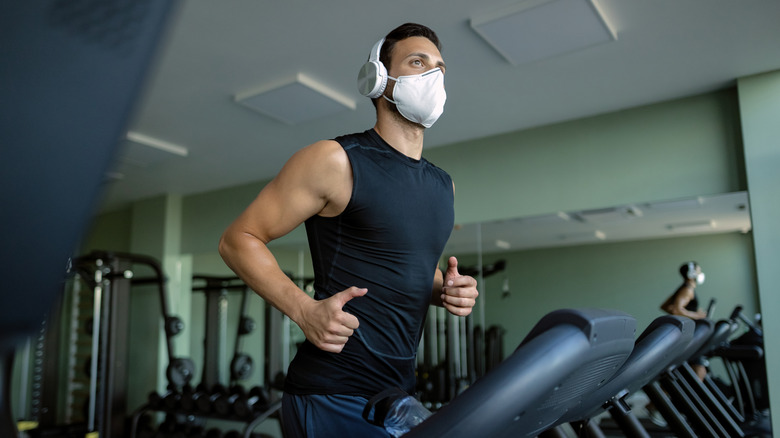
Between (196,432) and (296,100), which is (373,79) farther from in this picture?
(196,432)

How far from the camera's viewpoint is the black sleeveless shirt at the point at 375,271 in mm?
979

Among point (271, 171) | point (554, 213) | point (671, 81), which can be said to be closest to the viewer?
point (671, 81)

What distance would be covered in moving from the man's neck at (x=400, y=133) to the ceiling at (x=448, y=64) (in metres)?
1.20

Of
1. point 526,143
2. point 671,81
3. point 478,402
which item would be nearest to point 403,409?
point 478,402

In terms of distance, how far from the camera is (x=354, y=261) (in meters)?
1.02

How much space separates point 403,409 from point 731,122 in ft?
11.9

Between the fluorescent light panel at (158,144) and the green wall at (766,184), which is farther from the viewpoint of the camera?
the fluorescent light panel at (158,144)

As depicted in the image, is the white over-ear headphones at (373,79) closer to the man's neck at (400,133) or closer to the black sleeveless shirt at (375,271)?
the man's neck at (400,133)

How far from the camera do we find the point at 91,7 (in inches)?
6.6

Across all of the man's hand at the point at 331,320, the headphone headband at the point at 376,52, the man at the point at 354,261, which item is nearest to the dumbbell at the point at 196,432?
the man at the point at 354,261

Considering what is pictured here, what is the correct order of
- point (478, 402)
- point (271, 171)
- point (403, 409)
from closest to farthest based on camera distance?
point (478, 402)
point (403, 409)
point (271, 171)

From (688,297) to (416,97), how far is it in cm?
301

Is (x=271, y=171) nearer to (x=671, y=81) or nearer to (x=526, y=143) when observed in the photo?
(x=526, y=143)

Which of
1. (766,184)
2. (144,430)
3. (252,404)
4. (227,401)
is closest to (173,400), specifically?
(144,430)
